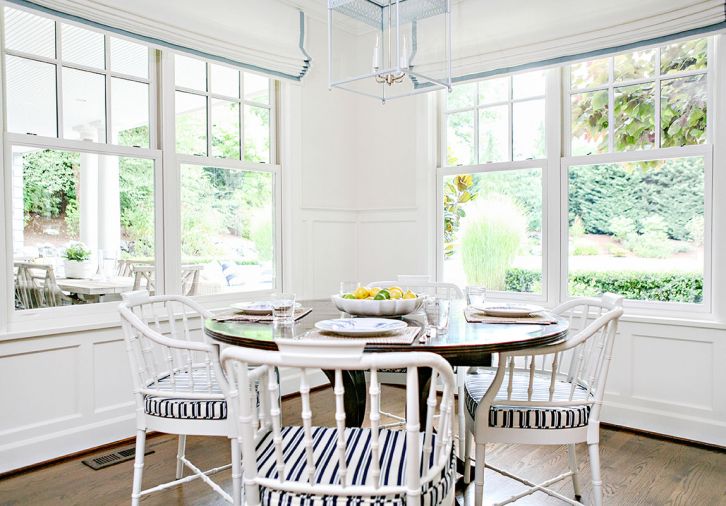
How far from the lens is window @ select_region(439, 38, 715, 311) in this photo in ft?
10.1

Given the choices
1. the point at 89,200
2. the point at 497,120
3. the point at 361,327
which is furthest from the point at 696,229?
the point at 89,200

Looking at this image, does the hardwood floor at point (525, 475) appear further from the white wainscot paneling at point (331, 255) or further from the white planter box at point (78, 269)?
the white wainscot paneling at point (331, 255)

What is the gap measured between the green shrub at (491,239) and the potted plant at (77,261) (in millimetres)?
2346

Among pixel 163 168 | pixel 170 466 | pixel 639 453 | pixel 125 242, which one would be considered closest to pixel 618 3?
pixel 639 453

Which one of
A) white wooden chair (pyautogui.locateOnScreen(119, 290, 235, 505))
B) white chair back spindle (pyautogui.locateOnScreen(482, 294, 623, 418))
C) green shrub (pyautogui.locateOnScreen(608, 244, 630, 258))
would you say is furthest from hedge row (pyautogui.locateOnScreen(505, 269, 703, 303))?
white wooden chair (pyautogui.locateOnScreen(119, 290, 235, 505))

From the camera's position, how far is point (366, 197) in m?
4.38

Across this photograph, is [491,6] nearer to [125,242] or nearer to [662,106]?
[662,106]

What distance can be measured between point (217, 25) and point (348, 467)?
283 centimetres

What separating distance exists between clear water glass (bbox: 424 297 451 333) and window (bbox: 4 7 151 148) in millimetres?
1874

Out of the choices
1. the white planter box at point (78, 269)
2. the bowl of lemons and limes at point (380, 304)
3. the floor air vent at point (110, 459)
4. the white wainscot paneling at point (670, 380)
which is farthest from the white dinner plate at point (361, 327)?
the white wainscot paneling at point (670, 380)

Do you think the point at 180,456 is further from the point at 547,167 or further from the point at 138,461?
the point at 547,167

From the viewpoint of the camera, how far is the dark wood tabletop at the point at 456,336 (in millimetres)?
1654

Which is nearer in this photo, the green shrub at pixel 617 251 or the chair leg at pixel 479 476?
the chair leg at pixel 479 476

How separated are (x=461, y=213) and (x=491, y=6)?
1.34 meters
